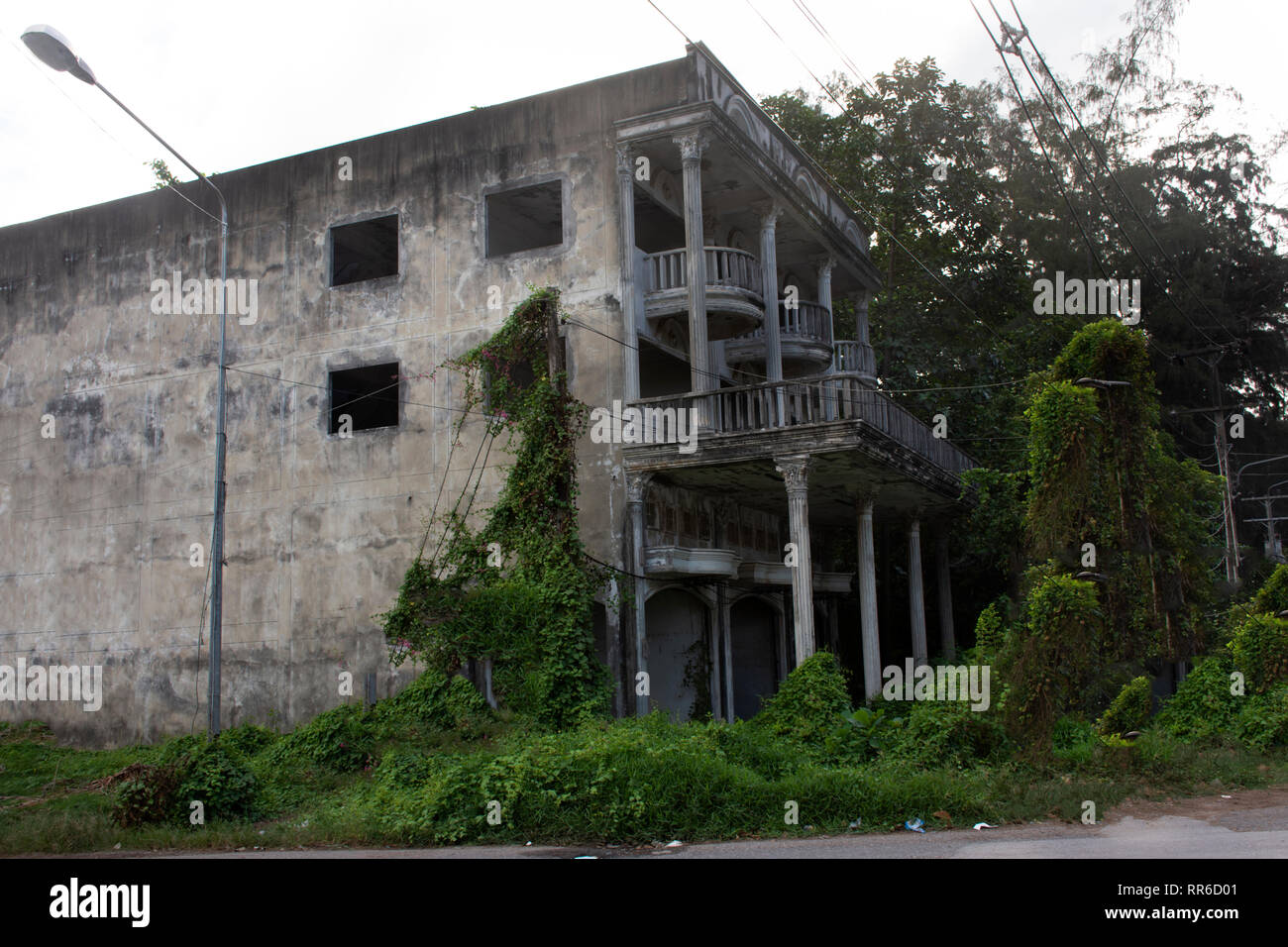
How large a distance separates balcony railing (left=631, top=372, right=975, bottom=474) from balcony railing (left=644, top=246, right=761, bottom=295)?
7.51ft

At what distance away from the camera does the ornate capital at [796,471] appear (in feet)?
61.6

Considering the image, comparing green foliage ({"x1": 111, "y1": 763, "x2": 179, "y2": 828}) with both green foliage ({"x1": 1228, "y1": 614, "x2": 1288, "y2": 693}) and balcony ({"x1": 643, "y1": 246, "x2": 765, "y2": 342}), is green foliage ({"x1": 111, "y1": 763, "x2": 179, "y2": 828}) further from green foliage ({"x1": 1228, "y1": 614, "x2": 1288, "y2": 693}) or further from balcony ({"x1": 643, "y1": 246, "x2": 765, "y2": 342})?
green foliage ({"x1": 1228, "y1": 614, "x2": 1288, "y2": 693})

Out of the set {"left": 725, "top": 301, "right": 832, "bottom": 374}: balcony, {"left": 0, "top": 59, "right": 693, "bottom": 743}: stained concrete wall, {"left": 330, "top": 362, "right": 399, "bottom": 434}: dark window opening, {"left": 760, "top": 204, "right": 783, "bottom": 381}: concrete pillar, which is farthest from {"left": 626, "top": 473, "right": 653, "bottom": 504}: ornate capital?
{"left": 330, "top": 362, "right": 399, "bottom": 434}: dark window opening

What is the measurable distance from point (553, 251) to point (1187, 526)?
43.6 ft

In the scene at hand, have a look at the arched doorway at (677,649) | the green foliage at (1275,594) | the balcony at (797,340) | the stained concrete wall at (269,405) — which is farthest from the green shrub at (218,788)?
the green foliage at (1275,594)

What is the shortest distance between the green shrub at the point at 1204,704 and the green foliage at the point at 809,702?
5.06 meters

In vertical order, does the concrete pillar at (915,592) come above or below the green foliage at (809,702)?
above

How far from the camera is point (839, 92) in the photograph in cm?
3881

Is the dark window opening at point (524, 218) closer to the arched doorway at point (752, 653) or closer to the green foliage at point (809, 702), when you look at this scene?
the arched doorway at point (752, 653)

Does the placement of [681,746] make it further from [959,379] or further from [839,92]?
[839,92]

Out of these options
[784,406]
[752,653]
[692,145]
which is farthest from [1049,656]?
[752,653]

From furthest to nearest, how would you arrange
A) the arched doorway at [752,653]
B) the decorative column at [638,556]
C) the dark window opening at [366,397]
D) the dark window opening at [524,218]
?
the arched doorway at [752,653] < the dark window opening at [366,397] < the dark window opening at [524,218] < the decorative column at [638,556]

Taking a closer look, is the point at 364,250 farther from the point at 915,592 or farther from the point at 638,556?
the point at 915,592

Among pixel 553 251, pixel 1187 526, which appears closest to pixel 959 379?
pixel 1187 526
